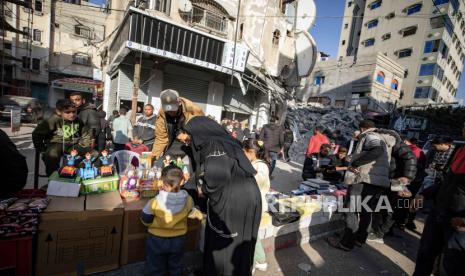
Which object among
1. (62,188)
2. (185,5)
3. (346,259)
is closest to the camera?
(62,188)

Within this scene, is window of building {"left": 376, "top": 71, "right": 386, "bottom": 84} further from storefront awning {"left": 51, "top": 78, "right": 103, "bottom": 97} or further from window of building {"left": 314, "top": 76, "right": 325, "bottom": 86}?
storefront awning {"left": 51, "top": 78, "right": 103, "bottom": 97}

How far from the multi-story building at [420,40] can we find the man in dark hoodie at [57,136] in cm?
3169

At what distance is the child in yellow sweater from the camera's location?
6.76 ft

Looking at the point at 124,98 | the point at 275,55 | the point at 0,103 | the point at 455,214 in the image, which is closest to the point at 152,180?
the point at 455,214

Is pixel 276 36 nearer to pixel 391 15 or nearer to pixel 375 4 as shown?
pixel 391 15

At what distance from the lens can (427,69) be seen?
29312mm

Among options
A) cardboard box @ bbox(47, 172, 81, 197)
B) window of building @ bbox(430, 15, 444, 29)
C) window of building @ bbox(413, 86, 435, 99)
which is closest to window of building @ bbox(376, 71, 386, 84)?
window of building @ bbox(413, 86, 435, 99)

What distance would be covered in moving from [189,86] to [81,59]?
70.9 feet

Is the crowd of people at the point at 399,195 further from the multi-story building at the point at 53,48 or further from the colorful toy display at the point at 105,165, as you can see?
the multi-story building at the point at 53,48

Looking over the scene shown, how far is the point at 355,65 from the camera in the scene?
2872 centimetres

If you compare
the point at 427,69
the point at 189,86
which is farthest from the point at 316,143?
the point at 427,69

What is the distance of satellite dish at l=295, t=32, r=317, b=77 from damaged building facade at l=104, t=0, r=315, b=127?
0.21ft

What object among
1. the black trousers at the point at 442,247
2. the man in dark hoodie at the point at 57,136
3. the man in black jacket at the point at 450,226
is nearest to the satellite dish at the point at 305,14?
the man in black jacket at the point at 450,226

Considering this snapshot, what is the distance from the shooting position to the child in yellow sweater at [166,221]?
206cm
